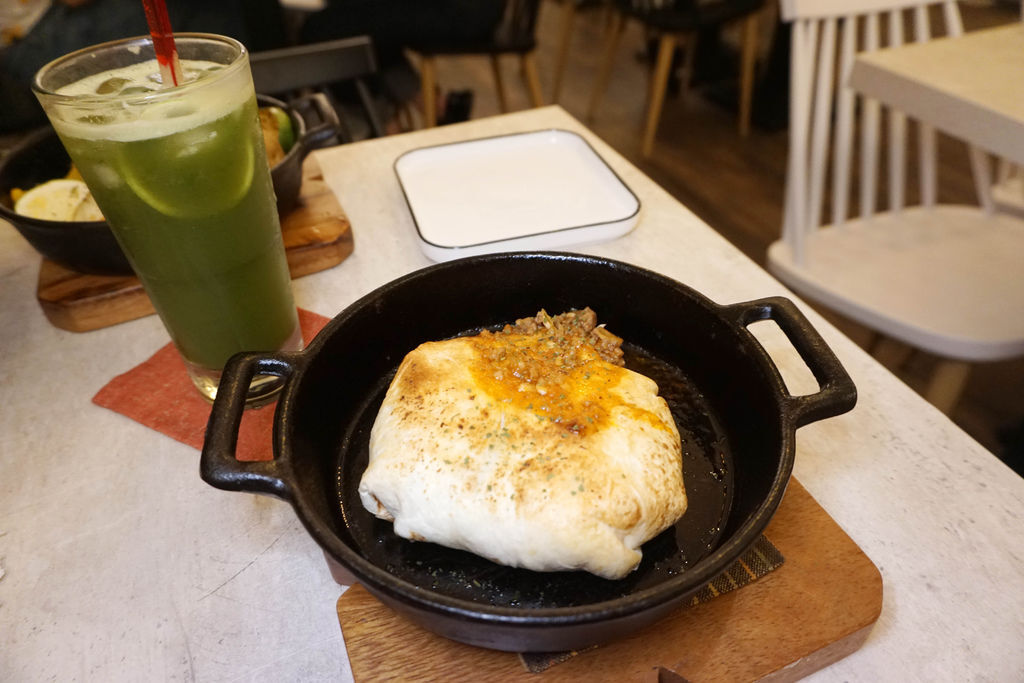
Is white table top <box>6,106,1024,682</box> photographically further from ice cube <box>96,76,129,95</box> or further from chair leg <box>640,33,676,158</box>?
chair leg <box>640,33,676,158</box>

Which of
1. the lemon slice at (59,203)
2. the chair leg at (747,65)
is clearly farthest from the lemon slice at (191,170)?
the chair leg at (747,65)

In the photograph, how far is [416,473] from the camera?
1.99 ft

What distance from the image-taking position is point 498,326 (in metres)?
0.88

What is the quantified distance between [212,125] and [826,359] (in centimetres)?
69

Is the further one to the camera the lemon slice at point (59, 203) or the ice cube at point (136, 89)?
the lemon slice at point (59, 203)

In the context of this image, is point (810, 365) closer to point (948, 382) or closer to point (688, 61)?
point (948, 382)

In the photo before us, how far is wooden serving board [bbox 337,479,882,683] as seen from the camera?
0.58 metres

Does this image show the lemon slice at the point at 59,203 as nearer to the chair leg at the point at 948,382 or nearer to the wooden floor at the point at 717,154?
the chair leg at the point at 948,382

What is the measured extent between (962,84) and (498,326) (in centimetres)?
110

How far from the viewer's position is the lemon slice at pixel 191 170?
653 millimetres

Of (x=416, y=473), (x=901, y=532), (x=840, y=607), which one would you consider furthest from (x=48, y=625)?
(x=901, y=532)

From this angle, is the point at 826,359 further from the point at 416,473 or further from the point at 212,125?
the point at 212,125

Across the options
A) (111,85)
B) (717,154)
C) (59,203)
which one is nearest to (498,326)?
(111,85)

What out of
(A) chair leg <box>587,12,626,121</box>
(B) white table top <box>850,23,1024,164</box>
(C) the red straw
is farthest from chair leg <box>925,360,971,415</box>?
(A) chair leg <box>587,12,626,121</box>
